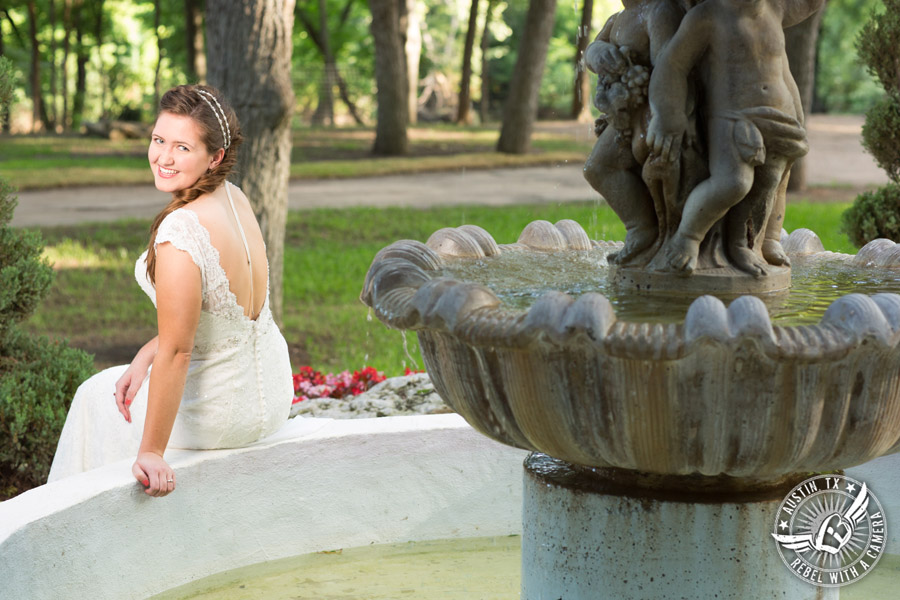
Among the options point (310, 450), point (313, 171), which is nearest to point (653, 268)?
point (310, 450)

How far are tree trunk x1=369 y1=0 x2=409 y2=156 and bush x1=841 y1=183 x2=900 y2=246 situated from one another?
1235cm

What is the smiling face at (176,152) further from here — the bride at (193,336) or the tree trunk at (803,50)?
the tree trunk at (803,50)

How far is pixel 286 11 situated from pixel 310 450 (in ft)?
13.8

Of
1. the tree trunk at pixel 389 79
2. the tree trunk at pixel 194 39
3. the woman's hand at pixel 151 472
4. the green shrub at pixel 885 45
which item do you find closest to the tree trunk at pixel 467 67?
the tree trunk at pixel 194 39

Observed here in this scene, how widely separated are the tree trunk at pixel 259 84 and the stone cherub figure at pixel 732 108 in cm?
468

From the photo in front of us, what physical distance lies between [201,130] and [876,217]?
433 cm

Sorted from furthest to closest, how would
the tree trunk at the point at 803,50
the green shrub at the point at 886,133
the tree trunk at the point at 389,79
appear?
the tree trunk at the point at 389,79 → the tree trunk at the point at 803,50 → the green shrub at the point at 886,133

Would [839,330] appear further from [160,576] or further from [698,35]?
[160,576]

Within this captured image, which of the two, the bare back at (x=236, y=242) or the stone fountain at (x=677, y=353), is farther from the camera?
the bare back at (x=236, y=242)

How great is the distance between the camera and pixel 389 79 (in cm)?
1820

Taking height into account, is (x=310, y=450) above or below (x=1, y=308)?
below

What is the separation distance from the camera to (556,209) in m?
13.7

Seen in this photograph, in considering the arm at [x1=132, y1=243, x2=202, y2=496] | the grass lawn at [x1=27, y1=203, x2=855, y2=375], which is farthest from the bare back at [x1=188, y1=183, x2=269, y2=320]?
the grass lawn at [x1=27, y1=203, x2=855, y2=375]

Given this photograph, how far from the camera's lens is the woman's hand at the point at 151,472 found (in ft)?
11.1
